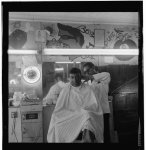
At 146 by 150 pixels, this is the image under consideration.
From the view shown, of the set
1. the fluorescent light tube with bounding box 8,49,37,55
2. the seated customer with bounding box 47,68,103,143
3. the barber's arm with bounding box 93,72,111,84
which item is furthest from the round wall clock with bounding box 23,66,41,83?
the barber's arm with bounding box 93,72,111,84

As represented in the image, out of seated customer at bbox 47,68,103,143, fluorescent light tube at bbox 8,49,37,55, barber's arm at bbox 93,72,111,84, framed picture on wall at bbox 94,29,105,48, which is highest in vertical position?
framed picture on wall at bbox 94,29,105,48

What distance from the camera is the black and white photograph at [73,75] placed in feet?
8.48

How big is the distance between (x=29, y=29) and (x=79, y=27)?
593 mm

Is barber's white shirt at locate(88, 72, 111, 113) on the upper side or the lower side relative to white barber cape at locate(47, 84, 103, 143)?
upper

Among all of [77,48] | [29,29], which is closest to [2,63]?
[29,29]

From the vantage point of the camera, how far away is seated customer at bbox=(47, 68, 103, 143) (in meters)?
2.55

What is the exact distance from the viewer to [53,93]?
103 inches

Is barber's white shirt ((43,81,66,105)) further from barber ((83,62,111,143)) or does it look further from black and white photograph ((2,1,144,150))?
barber ((83,62,111,143))

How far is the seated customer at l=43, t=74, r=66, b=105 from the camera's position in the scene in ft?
8.55

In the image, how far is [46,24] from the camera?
2652mm

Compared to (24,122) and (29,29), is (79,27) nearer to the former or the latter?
(29,29)

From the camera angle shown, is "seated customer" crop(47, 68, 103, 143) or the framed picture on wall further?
the framed picture on wall

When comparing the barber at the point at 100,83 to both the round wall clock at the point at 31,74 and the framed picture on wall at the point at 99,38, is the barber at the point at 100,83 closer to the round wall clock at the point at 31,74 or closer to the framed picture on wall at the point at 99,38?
the framed picture on wall at the point at 99,38

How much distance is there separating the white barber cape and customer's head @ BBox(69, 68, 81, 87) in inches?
2.0
